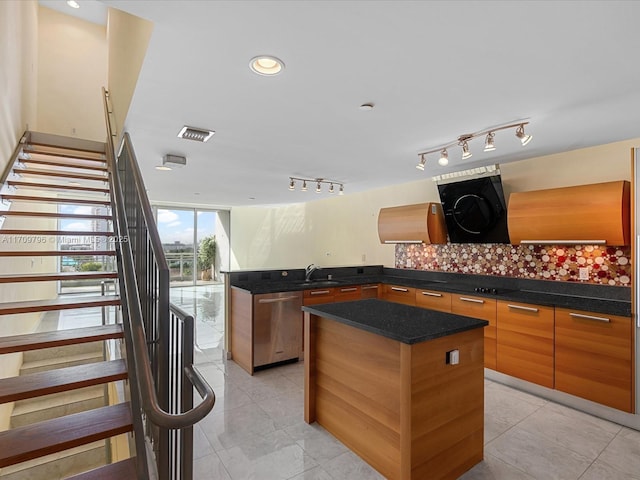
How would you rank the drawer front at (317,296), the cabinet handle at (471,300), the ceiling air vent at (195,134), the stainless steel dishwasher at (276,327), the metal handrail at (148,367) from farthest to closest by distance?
the drawer front at (317,296)
the stainless steel dishwasher at (276,327)
the cabinet handle at (471,300)
the ceiling air vent at (195,134)
the metal handrail at (148,367)

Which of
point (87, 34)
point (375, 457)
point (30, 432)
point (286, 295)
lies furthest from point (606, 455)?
point (87, 34)

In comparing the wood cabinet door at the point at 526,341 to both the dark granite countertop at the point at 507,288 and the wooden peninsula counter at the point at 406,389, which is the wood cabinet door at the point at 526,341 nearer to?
the dark granite countertop at the point at 507,288

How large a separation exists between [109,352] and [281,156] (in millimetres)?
3126

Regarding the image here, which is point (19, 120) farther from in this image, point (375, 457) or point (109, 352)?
point (375, 457)

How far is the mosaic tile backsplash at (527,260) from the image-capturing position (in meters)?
3.06

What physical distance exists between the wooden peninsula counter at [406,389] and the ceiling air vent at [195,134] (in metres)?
1.80

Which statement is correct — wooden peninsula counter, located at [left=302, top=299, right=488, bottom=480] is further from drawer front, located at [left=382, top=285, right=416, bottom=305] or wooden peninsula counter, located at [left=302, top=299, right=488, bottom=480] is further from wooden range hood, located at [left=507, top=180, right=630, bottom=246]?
drawer front, located at [left=382, top=285, right=416, bottom=305]

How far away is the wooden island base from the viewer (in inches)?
71.6

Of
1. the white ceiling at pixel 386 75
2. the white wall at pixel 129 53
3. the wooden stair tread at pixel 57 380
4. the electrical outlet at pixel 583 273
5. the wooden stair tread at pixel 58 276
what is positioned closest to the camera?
the white ceiling at pixel 386 75

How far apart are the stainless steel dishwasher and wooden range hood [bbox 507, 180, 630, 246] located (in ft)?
8.38

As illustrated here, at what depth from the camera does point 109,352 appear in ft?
12.7

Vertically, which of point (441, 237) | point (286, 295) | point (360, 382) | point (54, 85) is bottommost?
point (360, 382)

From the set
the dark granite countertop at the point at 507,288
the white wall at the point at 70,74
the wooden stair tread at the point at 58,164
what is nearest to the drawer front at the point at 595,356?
the dark granite countertop at the point at 507,288

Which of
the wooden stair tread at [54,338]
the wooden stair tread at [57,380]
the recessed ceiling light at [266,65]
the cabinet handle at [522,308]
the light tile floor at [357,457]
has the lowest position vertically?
the light tile floor at [357,457]
